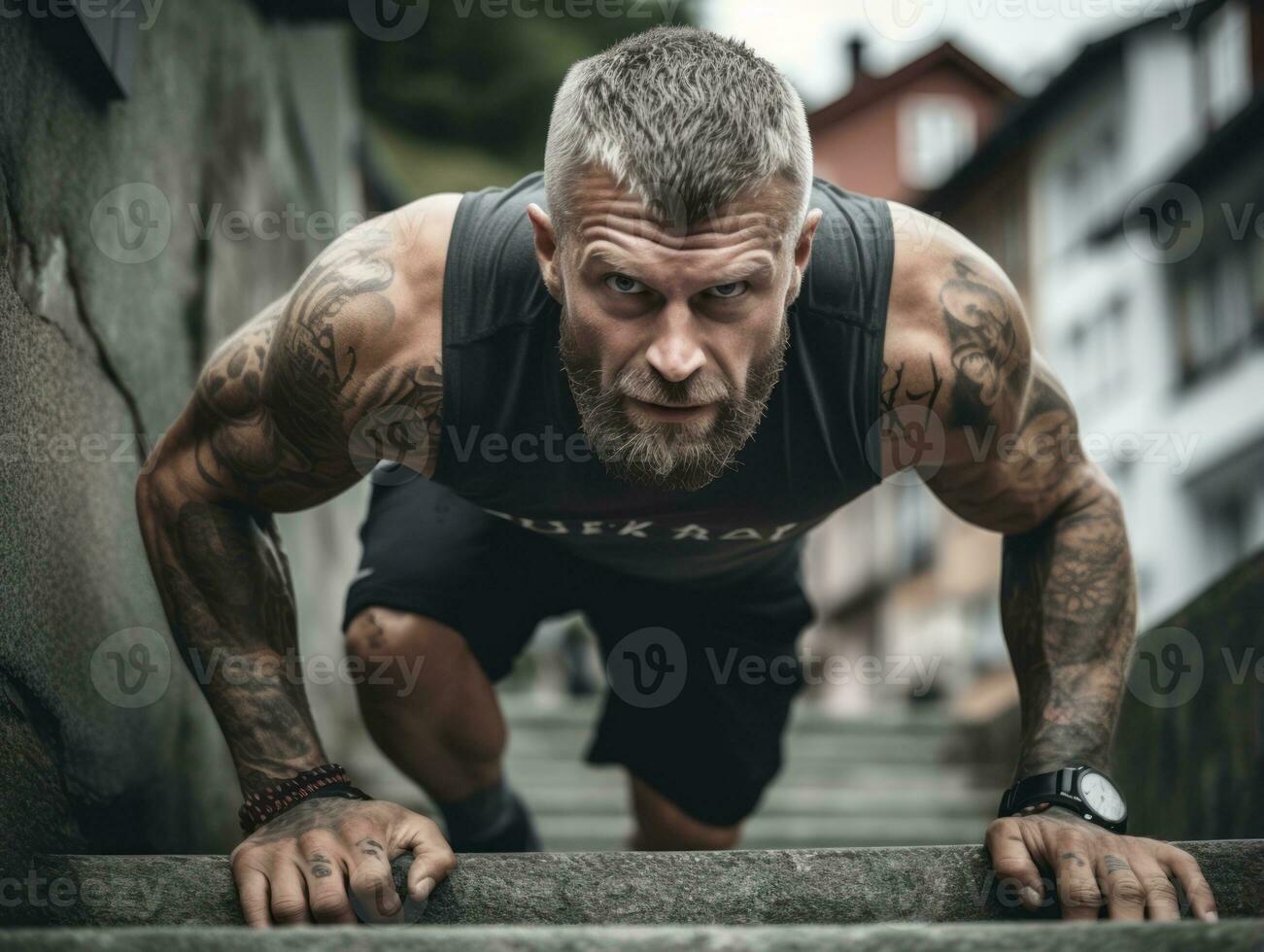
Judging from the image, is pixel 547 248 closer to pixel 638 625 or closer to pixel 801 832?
pixel 638 625

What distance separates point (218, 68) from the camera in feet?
14.3

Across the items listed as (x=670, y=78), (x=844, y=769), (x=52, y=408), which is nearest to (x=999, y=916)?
(x=670, y=78)

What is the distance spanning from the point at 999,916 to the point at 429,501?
1.51 meters

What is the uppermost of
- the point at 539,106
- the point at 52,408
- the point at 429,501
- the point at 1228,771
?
the point at 52,408

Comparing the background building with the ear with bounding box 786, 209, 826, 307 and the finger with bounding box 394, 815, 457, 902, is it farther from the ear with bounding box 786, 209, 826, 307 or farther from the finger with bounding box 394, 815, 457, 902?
the finger with bounding box 394, 815, 457, 902

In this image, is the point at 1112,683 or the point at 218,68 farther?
the point at 218,68

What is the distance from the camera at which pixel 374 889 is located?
213 cm

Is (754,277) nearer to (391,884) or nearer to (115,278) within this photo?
(391,884)

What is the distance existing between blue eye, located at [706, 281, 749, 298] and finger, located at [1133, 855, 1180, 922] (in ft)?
3.18

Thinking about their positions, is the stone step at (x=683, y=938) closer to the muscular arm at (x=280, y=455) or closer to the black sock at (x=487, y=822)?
the muscular arm at (x=280, y=455)

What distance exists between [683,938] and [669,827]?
211cm

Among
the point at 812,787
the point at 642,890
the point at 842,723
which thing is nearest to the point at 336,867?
the point at 642,890

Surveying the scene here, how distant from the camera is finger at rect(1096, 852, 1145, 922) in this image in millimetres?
2128

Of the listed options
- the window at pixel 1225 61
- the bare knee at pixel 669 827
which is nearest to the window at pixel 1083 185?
the window at pixel 1225 61
